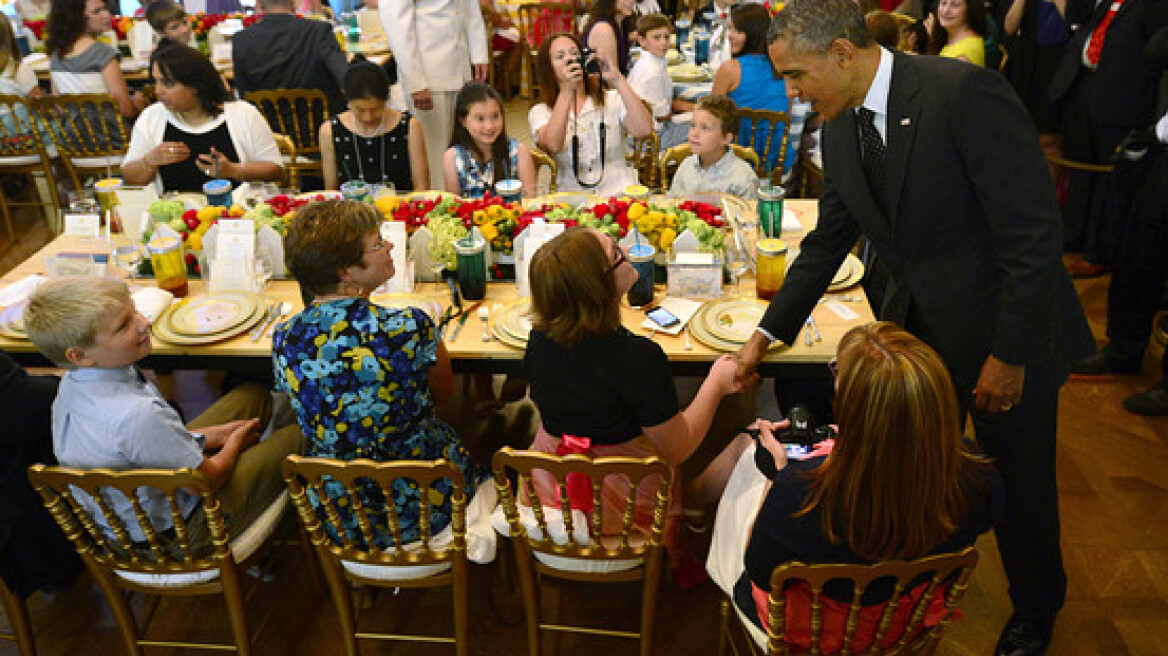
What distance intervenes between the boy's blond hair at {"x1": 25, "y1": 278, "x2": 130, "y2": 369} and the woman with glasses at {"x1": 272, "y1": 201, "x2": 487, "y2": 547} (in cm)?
42

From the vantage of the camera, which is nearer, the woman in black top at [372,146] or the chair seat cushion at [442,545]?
the chair seat cushion at [442,545]

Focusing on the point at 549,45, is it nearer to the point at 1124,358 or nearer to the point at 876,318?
the point at 876,318

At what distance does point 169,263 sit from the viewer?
9.76 ft

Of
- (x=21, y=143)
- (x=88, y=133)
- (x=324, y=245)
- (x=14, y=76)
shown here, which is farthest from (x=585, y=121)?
(x=14, y=76)

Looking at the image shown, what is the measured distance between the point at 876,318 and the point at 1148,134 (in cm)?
177

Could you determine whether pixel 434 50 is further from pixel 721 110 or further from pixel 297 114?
pixel 721 110

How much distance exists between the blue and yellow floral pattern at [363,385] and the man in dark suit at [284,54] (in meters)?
3.42

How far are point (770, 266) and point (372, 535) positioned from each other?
146 cm

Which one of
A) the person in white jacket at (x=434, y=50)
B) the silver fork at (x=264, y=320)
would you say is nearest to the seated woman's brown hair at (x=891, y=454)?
the silver fork at (x=264, y=320)

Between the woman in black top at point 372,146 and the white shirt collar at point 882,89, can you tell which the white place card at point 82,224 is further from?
the white shirt collar at point 882,89

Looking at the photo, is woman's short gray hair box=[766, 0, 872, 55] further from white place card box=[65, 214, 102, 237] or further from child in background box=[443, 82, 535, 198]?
white place card box=[65, 214, 102, 237]

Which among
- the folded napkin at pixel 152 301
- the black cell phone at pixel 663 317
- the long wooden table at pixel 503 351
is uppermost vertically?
the folded napkin at pixel 152 301

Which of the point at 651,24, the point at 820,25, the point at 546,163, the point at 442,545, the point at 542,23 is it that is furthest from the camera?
the point at 542,23

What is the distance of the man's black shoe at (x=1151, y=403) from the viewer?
11.8 feet
